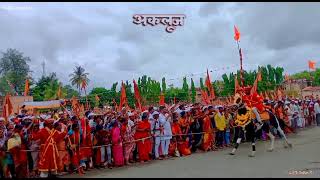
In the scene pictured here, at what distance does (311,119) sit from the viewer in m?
25.5

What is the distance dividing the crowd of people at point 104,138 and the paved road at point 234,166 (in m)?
0.62

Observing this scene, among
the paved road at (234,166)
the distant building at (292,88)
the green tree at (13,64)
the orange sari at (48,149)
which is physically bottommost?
the paved road at (234,166)

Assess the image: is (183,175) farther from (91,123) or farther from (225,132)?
(225,132)

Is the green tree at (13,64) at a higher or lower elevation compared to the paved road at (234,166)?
higher

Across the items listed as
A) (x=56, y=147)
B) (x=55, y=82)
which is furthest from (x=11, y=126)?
(x=55, y=82)

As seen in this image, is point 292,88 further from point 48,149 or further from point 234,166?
point 48,149

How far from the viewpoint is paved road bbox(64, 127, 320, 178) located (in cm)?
1002

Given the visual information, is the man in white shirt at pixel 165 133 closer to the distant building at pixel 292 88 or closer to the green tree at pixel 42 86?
the distant building at pixel 292 88

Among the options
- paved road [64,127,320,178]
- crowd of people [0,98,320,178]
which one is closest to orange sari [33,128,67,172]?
crowd of people [0,98,320,178]

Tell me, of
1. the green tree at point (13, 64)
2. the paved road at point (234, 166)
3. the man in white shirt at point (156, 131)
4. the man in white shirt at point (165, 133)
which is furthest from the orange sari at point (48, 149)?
the green tree at point (13, 64)

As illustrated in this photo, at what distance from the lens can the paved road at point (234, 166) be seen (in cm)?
1002

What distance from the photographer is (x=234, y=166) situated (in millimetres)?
11242

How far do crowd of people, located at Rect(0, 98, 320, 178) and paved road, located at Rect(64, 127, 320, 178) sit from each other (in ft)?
2.02

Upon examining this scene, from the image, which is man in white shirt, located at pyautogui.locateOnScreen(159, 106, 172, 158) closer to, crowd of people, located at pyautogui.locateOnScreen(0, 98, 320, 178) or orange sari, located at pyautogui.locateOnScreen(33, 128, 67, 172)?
crowd of people, located at pyautogui.locateOnScreen(0, 98, 320, 178)
